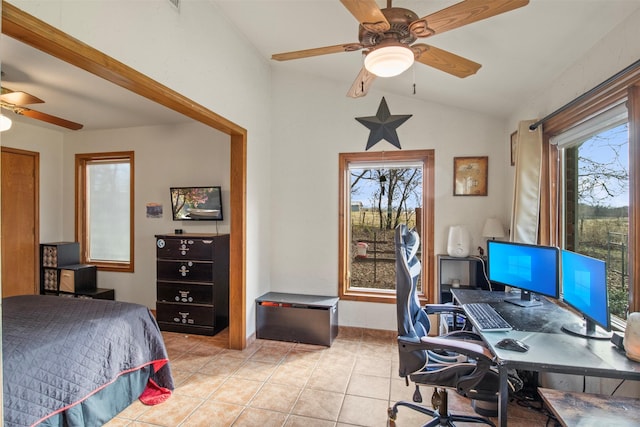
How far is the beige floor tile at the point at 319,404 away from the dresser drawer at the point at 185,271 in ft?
5.74

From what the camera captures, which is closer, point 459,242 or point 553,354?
point 553,354

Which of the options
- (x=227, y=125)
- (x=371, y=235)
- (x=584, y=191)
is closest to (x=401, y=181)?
(x=371, y=235)

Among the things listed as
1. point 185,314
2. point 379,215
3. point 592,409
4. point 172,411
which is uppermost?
point 379,215

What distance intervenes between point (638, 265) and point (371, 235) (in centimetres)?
241

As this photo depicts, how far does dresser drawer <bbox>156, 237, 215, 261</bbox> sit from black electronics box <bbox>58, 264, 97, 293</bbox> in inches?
49.8

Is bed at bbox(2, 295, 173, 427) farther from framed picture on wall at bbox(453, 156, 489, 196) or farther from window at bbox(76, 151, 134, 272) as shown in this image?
framed picture on wall at bbox(453, 156, 489, 196)

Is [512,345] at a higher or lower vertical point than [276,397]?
higher

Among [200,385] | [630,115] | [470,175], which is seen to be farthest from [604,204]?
[200,385]

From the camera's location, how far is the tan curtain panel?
8.61ft

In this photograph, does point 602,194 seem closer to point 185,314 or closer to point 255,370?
point 255,370

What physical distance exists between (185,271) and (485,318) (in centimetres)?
304

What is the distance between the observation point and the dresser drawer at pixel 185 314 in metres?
3.66

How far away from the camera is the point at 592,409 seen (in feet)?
4.36

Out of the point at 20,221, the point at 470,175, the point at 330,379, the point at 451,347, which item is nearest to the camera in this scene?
the point at 451,347
